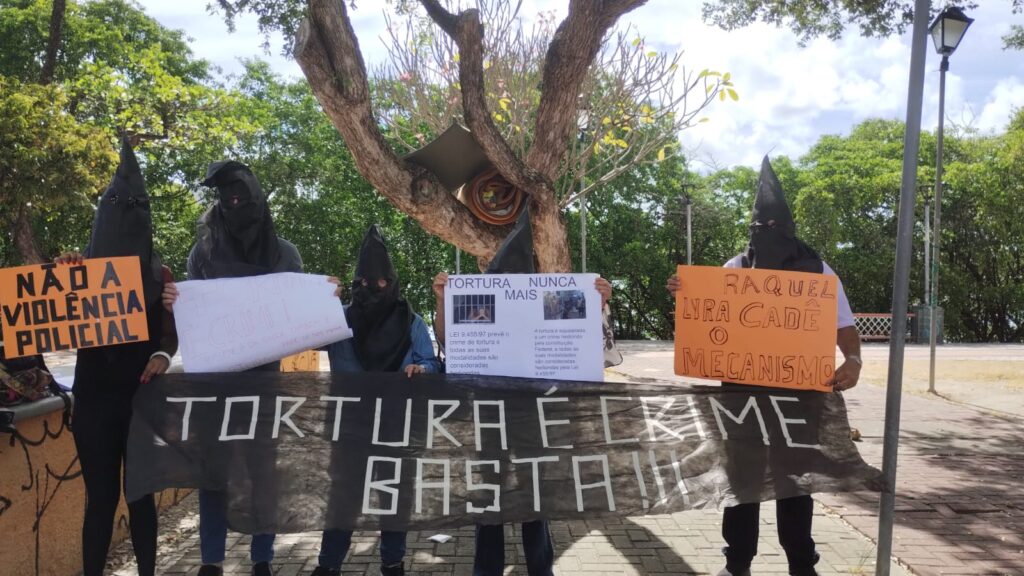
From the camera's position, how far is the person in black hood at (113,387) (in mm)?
3580

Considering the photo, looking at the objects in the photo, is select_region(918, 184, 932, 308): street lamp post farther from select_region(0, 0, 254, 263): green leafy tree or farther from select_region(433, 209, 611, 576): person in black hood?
select_region(433, 209, 611, 576): person in black hood

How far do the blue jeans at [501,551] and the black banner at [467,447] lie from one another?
0.13 metres

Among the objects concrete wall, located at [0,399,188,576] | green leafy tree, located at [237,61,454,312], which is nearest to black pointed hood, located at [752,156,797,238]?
concrete wall, located at [0,399,188,576]

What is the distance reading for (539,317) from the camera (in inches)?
152

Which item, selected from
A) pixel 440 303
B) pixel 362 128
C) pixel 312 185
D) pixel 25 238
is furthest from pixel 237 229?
pixel 312 185

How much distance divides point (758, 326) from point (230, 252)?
2836 mm

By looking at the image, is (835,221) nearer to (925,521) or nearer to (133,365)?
(925,521)

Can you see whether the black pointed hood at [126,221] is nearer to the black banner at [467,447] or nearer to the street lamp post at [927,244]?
the black banner at [467,447]

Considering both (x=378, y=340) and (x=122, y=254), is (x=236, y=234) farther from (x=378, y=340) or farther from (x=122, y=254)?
(x=378, y=340)

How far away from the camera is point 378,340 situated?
4020mm

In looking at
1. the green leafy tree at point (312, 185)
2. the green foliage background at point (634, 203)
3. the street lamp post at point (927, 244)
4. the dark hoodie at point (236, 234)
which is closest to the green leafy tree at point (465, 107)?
the dark hoodie at point (236, 234)

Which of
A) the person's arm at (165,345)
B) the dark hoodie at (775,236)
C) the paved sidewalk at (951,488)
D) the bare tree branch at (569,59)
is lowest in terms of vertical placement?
the paved sidewalk at (951,488)

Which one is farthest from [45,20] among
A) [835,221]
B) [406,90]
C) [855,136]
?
[855,136]

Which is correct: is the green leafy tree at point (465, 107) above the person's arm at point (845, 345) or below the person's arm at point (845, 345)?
above
